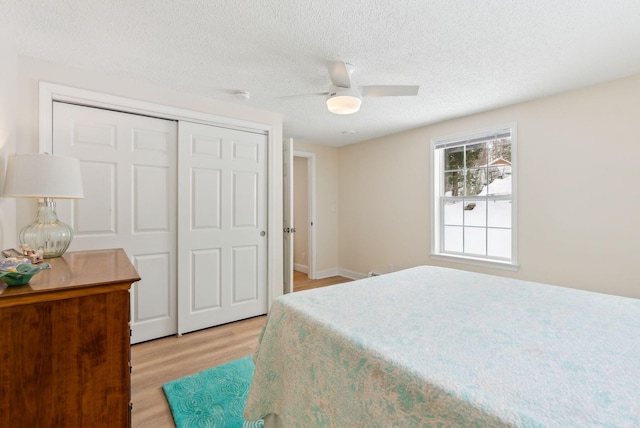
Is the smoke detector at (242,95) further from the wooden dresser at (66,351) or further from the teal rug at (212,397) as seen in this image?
the teal rug at (212,397)

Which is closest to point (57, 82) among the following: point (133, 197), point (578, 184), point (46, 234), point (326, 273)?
point (133, 197)

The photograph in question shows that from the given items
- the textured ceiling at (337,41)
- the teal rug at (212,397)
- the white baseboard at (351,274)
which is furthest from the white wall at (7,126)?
the white baseboard at (351,274)

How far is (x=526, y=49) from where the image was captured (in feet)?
6.33

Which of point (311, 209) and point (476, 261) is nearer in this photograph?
point (476, 261)

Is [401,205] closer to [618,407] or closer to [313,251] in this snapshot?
[313,251]

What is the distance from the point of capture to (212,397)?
183 centimetres

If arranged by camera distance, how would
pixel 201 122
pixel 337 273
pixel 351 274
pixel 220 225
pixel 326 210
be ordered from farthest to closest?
1. pixel 337 273
2. pixel 326 210
3. pixel 351 274
4. pixel 220 225
5. pixel 201 122

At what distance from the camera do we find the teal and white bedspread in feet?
2.30

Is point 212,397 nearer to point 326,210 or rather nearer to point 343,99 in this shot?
point 343,99

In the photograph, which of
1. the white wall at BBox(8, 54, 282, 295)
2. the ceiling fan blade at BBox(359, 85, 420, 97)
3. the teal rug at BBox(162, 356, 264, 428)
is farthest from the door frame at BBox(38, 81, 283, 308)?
the ceiling fan blade at BBox(359, 85, 420, 97)

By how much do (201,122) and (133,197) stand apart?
36.6 inches

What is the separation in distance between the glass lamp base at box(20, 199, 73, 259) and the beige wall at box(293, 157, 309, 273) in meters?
3.94

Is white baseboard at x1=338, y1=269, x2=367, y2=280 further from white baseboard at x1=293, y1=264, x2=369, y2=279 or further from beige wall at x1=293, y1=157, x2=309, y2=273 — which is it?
beige wall at x1=293, y1=157, x2=309, y2=273

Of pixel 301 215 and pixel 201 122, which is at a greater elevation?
pixel 201 122
